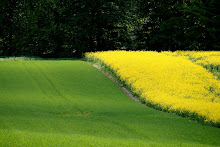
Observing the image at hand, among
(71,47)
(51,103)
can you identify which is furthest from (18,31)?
(51,103)

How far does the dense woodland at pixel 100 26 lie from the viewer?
40344 mm

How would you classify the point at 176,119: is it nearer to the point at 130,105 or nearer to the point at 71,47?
the point at 130,105

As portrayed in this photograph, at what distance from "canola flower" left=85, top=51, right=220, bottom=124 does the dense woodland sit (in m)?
15.2

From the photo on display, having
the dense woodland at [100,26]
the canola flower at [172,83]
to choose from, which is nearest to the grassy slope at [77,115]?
the canola flower at [172,83]

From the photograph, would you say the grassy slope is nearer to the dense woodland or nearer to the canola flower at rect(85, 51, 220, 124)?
the canola flower at rect(85, 51, 220, 124)

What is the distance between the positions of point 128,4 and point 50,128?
122 feet

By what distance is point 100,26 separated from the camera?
42.6m

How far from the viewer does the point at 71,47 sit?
42.6 m

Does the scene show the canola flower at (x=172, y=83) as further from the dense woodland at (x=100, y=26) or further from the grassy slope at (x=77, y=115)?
the dense woodland at (x=100, y=26)

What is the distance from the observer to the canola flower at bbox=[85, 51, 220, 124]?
1433 cm

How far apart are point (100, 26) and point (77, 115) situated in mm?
30353

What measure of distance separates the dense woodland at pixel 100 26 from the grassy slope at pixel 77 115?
1519cm

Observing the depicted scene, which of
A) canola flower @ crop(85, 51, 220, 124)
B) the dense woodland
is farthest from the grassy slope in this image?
the dense woodland

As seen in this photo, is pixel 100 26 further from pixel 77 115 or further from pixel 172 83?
pixel 77 115
